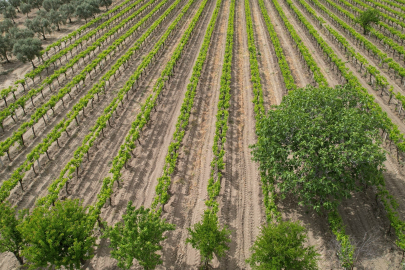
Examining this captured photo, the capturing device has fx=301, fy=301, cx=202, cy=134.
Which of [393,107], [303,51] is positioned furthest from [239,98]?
[393,107]

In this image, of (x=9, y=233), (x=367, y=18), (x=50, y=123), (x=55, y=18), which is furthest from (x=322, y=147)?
(x=55, y=18)

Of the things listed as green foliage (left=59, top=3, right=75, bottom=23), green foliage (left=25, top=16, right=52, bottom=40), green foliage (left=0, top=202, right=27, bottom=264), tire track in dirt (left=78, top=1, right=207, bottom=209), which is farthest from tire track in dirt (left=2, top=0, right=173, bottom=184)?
green foliage (left=59, top=3, right=75, bottom=23)

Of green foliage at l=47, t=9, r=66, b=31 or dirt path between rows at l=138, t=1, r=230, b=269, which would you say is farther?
green foliage at l=47, t=9, r=66, b=31

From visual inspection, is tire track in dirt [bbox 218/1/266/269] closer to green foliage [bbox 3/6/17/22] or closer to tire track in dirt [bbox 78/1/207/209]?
tire track in dirt [bbox 78/1/207/209]

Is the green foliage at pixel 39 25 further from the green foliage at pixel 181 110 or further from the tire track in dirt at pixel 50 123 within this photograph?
the green foliage at pixel 181 110

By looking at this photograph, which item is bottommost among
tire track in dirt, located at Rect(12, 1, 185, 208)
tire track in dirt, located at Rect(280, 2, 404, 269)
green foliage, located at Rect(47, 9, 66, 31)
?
tire track in dirt, located at Rect(280, 2, 404, 269)

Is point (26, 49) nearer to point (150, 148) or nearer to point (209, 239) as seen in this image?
point (150, 148)

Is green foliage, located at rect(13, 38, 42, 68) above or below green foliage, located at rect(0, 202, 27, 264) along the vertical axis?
above
